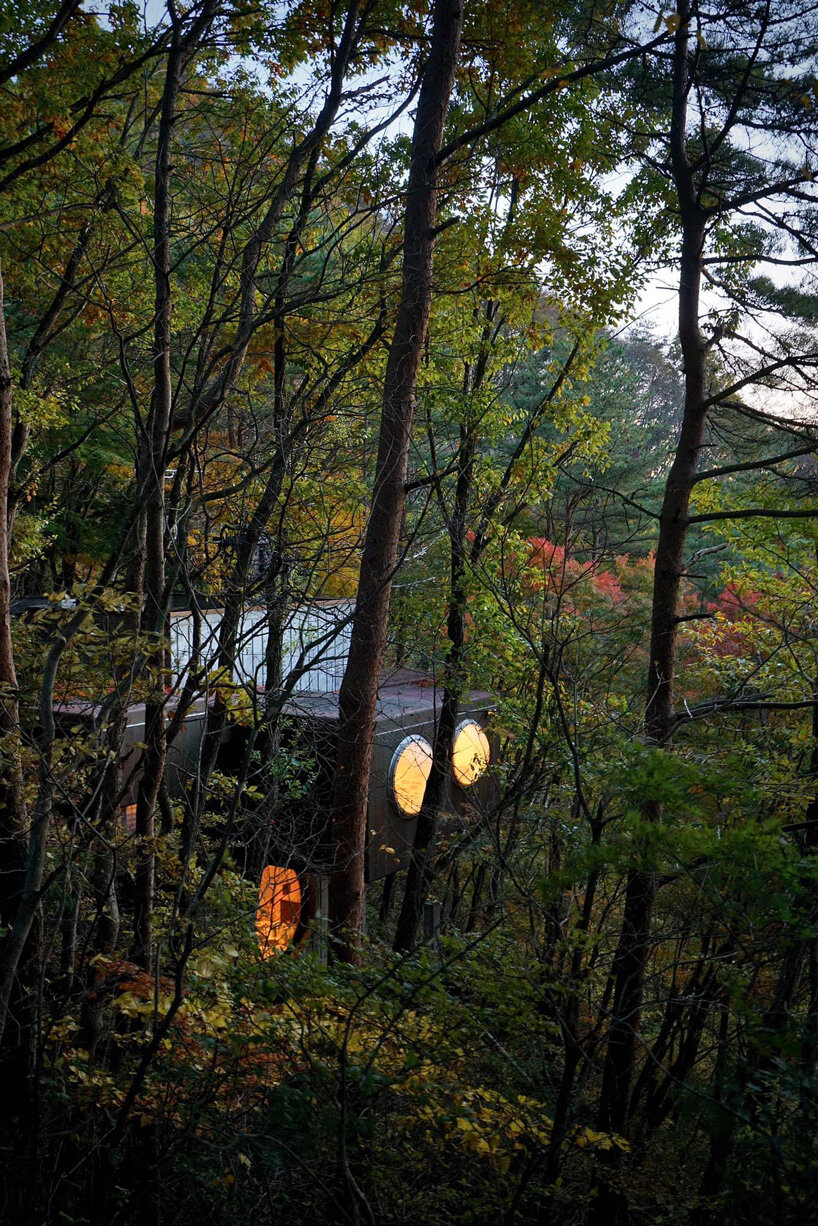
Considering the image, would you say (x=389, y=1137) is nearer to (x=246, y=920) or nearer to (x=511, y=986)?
(x=511, y=986)

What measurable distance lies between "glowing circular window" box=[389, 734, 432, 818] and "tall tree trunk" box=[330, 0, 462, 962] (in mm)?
2810

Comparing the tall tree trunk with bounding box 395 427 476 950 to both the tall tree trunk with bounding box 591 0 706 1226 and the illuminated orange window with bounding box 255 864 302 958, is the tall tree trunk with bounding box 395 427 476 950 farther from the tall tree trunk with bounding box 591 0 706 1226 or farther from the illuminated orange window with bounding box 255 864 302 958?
the tall tree trunk with bounding box 591 0 706 1226

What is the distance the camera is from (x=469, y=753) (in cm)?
1109

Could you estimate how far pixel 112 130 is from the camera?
792 cm

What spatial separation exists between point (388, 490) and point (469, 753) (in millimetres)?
5053

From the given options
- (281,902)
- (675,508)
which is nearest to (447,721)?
(281,902)

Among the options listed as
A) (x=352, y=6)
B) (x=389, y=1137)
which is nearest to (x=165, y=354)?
(x=352, y=6)

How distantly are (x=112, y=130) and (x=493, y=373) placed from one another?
185 inches

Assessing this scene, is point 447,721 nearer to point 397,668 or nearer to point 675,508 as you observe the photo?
point 397,668

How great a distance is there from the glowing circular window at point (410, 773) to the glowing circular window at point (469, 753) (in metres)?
0.38

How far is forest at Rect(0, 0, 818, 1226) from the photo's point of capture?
386cm

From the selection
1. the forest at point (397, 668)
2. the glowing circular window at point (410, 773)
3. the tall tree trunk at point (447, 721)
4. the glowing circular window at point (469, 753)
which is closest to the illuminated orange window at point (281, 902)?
the forest at point (397, 668)

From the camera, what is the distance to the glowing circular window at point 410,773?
9.91m

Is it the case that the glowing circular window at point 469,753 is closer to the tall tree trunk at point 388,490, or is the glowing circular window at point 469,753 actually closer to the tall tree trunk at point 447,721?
the tall tree trunk at point 447,721
